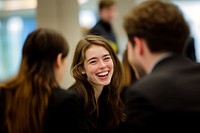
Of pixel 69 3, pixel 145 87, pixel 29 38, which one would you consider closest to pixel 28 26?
pixel 69 3

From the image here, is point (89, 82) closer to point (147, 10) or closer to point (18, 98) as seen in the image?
point (18, 98)

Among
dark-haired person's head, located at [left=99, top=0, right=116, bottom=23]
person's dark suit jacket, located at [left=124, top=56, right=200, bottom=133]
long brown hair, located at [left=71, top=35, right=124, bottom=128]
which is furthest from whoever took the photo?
dark-haired person's head, located at [left=99, top=0, right=116, bottom=23]

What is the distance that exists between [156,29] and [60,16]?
9.28 feet

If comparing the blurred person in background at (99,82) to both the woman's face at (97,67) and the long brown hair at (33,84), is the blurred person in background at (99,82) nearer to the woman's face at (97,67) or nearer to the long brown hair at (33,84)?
the woman's face at (97,67)

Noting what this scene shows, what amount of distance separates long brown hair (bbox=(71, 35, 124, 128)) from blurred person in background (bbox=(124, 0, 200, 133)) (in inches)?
25.7

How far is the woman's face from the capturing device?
2.05m

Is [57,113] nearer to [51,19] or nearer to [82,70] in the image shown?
[82,70]

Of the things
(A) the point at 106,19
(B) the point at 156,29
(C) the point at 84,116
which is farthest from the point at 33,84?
(A) the point at 106,19

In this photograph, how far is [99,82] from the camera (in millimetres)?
2049

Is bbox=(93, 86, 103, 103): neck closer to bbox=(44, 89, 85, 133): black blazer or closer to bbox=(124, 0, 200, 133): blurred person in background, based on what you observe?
bbox=(44, 89, 85, 133): black blazer

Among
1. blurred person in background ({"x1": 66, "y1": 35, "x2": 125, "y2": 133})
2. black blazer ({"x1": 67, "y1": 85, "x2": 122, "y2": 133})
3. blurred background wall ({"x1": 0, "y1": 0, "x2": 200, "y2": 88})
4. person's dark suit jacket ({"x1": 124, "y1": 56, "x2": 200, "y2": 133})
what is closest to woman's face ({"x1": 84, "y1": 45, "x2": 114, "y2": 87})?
blurred person in background ({"x1": 66, "y1": 35, "x2": 125, "y2": 133})

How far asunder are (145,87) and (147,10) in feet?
0.90

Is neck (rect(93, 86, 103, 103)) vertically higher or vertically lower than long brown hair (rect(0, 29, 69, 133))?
lower

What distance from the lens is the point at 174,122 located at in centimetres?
122
